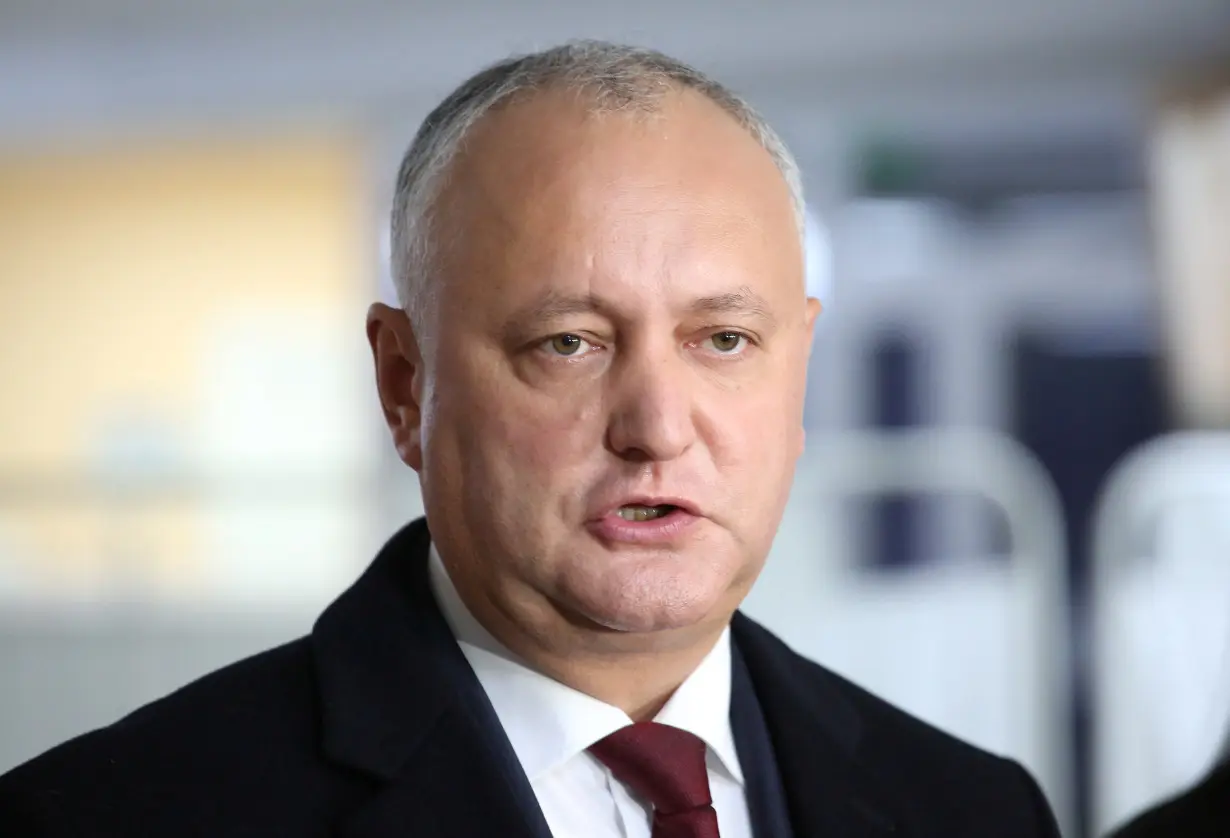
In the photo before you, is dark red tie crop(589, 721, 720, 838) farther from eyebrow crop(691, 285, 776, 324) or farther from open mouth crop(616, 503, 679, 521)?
eyebrow crop(691, 285, 776, 324)

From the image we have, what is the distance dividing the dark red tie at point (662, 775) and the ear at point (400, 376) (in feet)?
0.84

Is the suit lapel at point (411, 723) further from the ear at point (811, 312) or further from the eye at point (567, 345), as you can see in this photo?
the ear at point (811, 312)

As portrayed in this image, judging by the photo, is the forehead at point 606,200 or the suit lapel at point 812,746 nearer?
the forehead at point 606,200

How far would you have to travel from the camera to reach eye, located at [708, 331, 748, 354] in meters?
1.07

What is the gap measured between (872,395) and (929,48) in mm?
1421

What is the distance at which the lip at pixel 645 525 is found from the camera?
1019 mm

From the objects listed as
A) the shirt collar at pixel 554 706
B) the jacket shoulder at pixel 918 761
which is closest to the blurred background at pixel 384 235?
the jacket shoulder at pixel 918 761

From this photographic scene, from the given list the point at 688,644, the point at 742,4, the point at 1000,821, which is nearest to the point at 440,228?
the point at 688,644

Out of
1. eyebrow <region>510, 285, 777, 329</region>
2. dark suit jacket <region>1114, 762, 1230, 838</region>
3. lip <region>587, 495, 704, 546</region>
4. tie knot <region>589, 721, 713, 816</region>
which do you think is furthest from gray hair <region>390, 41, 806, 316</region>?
dark suit jacket <region>1114, 762, 1230, 838</region>

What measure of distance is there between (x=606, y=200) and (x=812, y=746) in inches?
18.6

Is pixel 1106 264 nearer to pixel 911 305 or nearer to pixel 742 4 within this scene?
pixel 911 305

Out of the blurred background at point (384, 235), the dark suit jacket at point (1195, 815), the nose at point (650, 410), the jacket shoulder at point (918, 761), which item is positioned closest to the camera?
the nose at point (650, 410)

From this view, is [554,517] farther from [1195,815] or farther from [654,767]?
[1195,815]

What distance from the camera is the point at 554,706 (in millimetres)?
1081
